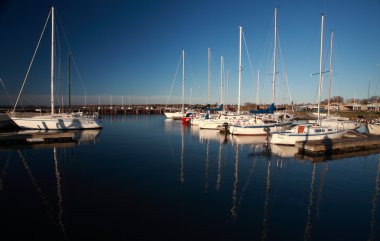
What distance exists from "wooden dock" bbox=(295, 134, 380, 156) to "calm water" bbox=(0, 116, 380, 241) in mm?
1703

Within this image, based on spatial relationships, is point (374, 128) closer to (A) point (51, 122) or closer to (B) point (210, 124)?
(B) point (210, 124)

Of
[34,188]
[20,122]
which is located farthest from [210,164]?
[20,122]

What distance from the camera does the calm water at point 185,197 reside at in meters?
7.77

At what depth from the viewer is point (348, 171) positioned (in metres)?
15.2

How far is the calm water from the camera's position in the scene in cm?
777

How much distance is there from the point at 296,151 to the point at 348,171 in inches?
206

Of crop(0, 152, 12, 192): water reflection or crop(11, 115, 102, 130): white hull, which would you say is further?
crop(11, 115, 102, 130): white hull

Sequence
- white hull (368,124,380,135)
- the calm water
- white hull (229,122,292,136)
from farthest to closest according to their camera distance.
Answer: white hull (368,124,380,135)
white hull (229,122,292,136)
the calm water

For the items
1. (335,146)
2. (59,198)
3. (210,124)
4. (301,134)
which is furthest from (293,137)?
(59,198)

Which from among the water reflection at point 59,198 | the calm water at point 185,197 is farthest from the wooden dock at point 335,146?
the water reflection at point 59,198

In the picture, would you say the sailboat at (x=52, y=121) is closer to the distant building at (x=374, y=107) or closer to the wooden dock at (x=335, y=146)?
the wooden dock at (x=335, y=146)

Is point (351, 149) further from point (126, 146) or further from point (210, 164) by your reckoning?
point (126, 146)

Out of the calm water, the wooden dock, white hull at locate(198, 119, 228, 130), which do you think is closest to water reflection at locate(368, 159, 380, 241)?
the calm water

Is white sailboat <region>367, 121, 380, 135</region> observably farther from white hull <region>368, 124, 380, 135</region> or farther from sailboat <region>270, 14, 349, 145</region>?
sailboat <region>270, 14, 349, 145</region>
